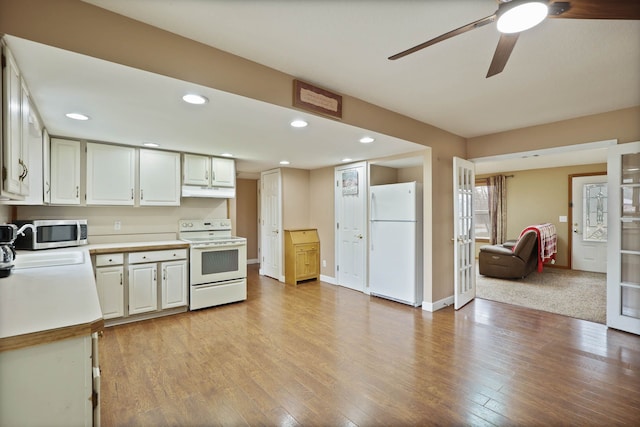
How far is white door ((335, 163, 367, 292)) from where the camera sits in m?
4.75

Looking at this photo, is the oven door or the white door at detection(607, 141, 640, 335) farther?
the oven door

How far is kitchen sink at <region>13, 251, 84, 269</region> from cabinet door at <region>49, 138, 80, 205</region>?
28.6 inches

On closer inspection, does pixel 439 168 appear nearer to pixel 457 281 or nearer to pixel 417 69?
pixel 457 281

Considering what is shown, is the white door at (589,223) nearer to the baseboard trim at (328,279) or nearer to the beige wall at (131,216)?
the baseboard trim at (328,279)

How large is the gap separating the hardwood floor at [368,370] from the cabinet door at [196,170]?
1.76 metres

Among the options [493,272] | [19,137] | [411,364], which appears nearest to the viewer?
[19,137]

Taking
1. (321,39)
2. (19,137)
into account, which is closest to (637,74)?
(321,39)

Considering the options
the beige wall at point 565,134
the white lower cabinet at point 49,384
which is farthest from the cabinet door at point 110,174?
the beige wall at point 565,134

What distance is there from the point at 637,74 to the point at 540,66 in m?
0.86

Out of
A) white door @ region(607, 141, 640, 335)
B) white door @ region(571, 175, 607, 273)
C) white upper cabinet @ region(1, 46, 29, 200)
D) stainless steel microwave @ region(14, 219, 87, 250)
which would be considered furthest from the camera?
white door @ region(571, 175, 607, 273)

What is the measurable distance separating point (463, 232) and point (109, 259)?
14.0 ft

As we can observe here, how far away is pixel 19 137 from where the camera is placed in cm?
170

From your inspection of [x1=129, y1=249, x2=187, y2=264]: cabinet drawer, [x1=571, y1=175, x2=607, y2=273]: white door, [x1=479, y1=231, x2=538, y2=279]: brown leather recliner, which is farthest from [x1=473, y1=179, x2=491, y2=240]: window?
[x1=129, y1=249, x2=187, y2=264]: cabinet drawer

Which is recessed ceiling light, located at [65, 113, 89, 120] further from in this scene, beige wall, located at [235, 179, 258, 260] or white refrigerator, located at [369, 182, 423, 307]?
beige wall, located at [235, 179, 258, 260]
